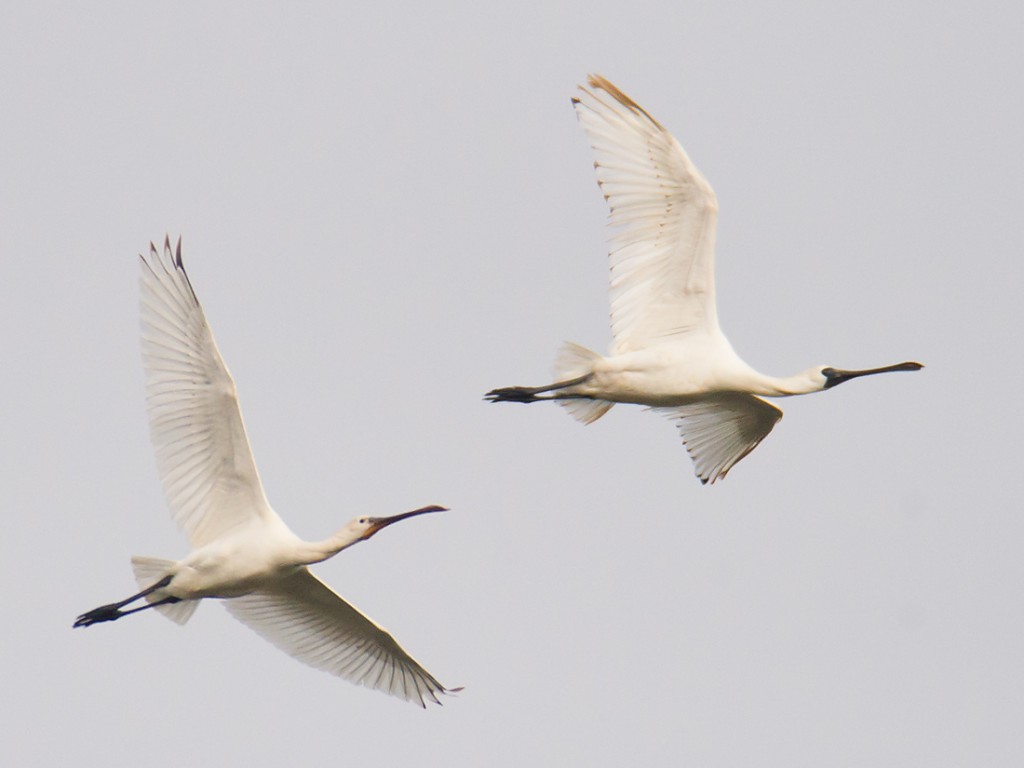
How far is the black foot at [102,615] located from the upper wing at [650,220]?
4.86m

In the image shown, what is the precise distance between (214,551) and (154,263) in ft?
7.78

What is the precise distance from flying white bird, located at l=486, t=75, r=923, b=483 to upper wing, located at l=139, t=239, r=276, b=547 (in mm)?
3075

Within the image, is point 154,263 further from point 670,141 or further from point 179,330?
point 670,141

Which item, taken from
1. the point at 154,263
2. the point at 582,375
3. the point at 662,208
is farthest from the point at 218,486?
the point at 662,208

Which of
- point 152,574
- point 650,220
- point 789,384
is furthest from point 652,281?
point 152,574

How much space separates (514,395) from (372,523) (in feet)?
7.36

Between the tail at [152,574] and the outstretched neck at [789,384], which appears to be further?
the outstretched neck at [789,384]

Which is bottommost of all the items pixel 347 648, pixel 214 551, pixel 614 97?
pixel 347 648

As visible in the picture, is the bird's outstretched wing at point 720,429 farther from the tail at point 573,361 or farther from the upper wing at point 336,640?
the upper wing at point 336,640

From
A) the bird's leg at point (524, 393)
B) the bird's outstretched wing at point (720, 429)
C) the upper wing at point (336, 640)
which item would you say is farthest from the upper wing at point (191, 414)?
the bird's outstretched wing at point (720, 429)

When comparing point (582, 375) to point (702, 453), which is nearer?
point (582, 375)

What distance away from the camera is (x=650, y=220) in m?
19.3

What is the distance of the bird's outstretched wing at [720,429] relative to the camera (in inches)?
808

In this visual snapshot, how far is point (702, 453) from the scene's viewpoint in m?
20.9
